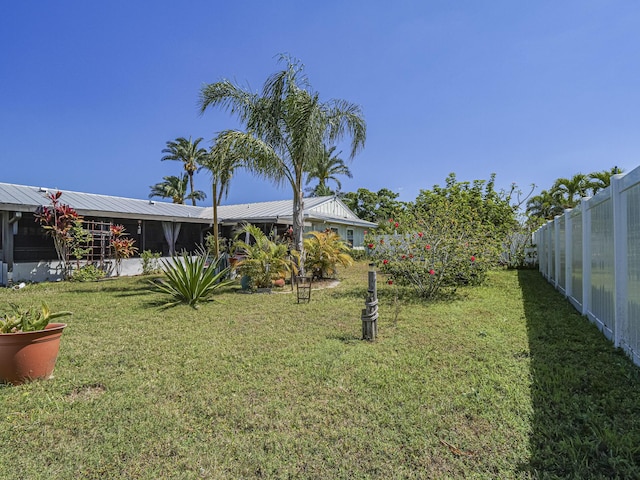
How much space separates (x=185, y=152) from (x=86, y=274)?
23965 millimetres

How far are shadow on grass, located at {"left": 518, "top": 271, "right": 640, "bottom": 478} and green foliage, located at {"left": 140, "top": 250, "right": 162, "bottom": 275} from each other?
14984mm

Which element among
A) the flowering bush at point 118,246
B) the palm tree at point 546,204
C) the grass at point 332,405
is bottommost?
the grass at point 332,405

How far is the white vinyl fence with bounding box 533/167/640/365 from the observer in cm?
378

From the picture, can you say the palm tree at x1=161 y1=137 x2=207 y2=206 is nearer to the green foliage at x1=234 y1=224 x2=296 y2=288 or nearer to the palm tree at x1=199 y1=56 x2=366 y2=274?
the palm tree at x1=199 y1=56 x2=366 y2=274

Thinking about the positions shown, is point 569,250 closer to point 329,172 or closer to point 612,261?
point 612,261

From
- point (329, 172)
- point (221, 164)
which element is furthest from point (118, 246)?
point (329, 172)

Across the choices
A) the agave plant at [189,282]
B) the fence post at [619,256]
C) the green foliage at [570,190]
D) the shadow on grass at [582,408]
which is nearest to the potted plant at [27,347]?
the agave plant at [189,282]

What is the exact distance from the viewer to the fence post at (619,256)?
4.05 metres

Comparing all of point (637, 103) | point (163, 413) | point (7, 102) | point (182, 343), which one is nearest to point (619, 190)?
point (163, 413)

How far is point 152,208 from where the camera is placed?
18.3m

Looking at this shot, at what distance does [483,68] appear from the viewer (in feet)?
31.4

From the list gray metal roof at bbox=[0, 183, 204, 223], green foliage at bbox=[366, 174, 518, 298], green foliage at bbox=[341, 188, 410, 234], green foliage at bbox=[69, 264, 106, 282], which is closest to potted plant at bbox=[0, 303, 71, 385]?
green foliage at bbox=[366, 174, 518, 298]

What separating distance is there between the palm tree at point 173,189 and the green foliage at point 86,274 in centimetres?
2316

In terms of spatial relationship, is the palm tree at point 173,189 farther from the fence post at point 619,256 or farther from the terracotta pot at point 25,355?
the fence post at point 619,256
